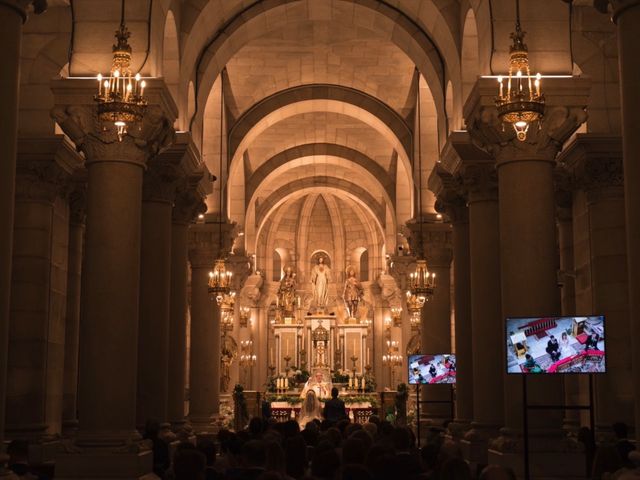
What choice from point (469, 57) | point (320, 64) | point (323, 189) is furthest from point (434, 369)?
point (323, 189)

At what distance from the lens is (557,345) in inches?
470

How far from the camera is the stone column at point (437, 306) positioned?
84.9 feet

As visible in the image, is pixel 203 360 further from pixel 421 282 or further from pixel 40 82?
pixel 40 82

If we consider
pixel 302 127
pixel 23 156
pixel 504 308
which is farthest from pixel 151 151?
pixel 302 127

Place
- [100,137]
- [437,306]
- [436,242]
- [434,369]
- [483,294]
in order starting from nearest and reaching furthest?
[100,137], [483,294], [434,369], [437,306], [436,242]

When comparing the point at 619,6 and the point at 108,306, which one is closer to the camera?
the point at 619,6

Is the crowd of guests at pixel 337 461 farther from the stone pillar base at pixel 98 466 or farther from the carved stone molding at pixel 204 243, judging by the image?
the carved stone molding at pixel 204 243

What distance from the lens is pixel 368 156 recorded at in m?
36.9

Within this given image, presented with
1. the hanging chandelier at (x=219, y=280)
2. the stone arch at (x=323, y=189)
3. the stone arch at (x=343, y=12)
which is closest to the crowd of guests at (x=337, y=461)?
the hanging chandelier at (x=219, y=280)

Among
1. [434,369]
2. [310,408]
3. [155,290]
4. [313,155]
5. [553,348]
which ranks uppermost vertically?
[313,155]

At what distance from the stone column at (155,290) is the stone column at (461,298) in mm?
5702

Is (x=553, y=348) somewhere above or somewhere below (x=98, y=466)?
above

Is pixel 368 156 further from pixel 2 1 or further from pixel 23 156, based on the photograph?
pixel 2 1

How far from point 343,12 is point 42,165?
9.09 meters
